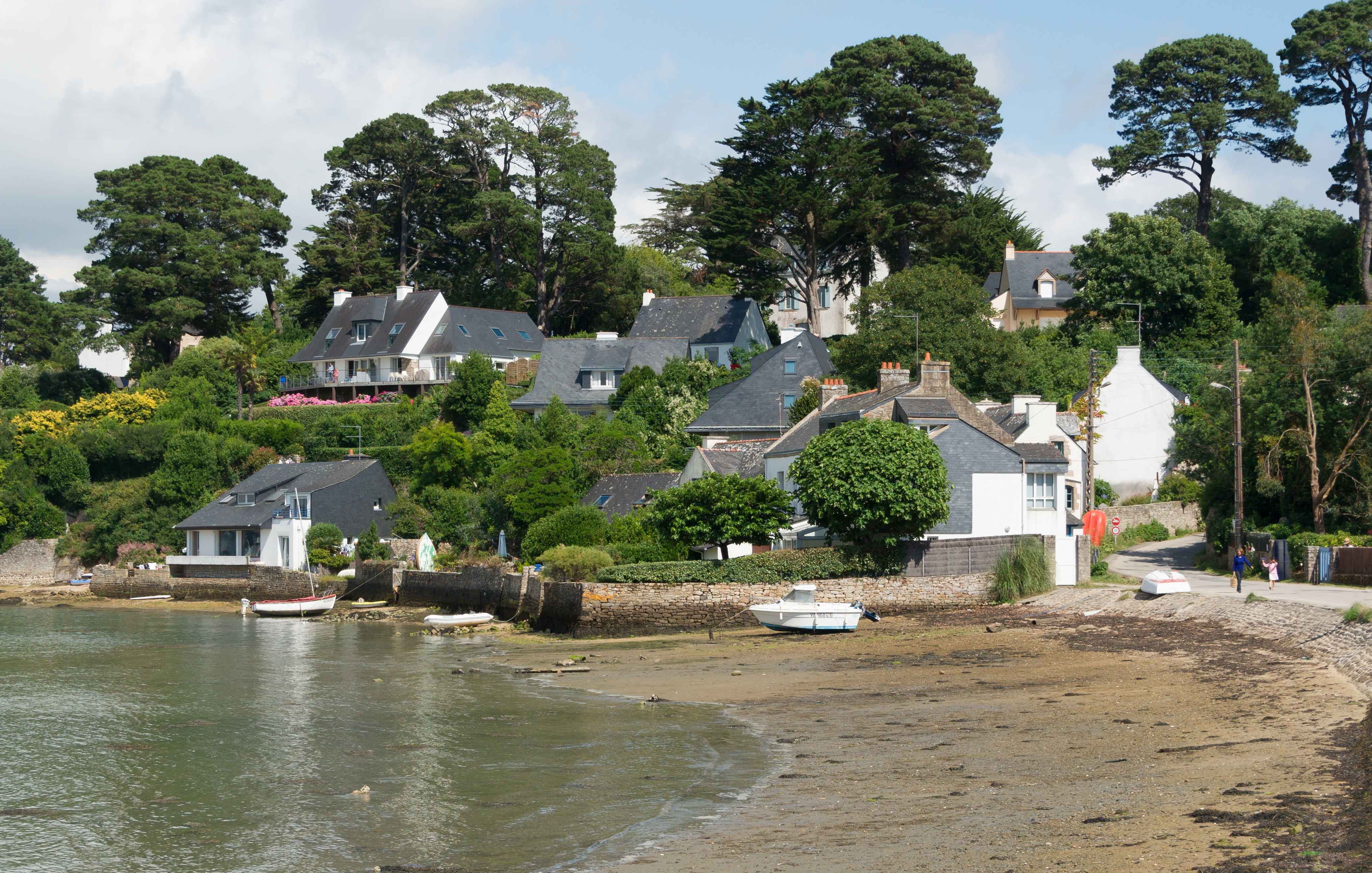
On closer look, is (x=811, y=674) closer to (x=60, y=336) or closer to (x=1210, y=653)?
(x=1210, y=653)

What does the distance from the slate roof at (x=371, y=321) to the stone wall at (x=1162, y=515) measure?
48.0m

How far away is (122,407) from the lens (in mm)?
75375

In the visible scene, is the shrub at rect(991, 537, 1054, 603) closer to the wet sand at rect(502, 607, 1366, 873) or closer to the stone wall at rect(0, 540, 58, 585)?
the wet sand at rect(502, 607, 1366, 873)

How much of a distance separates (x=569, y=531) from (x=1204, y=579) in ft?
75.4

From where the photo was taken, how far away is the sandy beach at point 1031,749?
41.6ft

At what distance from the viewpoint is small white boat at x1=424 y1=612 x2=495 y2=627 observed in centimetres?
4372

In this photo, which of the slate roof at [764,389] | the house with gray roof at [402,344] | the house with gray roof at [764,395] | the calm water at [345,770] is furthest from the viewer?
the house with gray roof at [402,344]

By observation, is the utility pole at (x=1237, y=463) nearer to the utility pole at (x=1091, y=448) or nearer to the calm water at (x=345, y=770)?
the utility pole at (x=1091, y=448)

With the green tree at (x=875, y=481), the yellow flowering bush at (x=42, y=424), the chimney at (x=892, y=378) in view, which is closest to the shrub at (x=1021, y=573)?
the green tree at (x=875, y=481)

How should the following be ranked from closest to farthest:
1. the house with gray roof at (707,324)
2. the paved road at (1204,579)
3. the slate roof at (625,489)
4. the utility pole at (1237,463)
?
the paved road at (1204,579) < the utility pole at (1237,463) < the slate roof at (625,489) < the house with gray roof at (707,324)

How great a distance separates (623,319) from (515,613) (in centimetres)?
4386

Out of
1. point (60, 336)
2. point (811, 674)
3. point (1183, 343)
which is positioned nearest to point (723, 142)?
point (1183, 343)

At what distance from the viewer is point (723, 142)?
65.5 metres

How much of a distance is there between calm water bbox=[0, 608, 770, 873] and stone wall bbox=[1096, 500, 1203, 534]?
1212 inches
